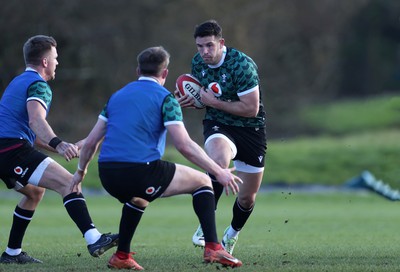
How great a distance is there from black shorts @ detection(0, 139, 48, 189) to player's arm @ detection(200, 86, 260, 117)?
1.88 metres

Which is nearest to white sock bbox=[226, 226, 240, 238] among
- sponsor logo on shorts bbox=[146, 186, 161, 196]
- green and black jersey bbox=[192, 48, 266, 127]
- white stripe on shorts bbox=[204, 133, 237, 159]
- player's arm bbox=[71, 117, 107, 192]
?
white stripe on shorts bbox=[204, 133, 237, 159]

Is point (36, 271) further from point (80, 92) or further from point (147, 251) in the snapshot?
point (80, 92)

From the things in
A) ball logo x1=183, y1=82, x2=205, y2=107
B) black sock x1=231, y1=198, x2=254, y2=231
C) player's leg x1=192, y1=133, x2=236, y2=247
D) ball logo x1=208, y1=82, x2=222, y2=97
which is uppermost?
ball logo x1=208, y1=82, x2=222, y2=97

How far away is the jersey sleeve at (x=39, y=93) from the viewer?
8.32m

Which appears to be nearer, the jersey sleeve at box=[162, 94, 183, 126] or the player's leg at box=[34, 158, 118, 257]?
the jersey sleeve at box=[162, 94, 183, 126]

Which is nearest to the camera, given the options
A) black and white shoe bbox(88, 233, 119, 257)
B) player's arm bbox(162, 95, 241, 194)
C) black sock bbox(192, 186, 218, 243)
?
player's arm bbox(162, 95, 241, 194)

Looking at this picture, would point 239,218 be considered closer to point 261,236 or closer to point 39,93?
point 39,93

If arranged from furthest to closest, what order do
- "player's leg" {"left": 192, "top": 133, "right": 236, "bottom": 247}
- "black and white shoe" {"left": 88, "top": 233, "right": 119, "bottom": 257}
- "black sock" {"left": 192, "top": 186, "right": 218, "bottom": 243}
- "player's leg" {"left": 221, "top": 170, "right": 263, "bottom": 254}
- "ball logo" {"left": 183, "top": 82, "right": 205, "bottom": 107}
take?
"player's leg" {"left": 221, "top": 170, "right": 263, "bottom": 254} < "ball logo" {"left": 183, "top": 82, "right": 205, "bottom": 107} < "player's leg" {"left": 192, "top": 133, "right": 236, "bottom": 247} < "black and white shoe" {"left": 88, "top": 233, "right": 119, "bottom": 257} < "black sock" {"left": 192, "top": 186, "right": 218, "bottom": 243}

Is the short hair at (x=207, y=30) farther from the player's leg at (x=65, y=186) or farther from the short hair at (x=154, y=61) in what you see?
the player's leg at (x=65, y=186)

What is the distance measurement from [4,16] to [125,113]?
27.5 meters

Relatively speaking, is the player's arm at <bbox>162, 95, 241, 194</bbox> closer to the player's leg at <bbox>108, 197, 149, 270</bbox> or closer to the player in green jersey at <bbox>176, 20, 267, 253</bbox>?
the player's leg at <bbox>108, 197, 149, 270</bbox>

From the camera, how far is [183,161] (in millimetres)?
28531

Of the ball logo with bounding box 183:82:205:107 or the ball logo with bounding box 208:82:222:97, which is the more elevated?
the ball logo with bounding box 208:82:222:97

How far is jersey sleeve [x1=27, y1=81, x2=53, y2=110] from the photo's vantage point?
832 cm
